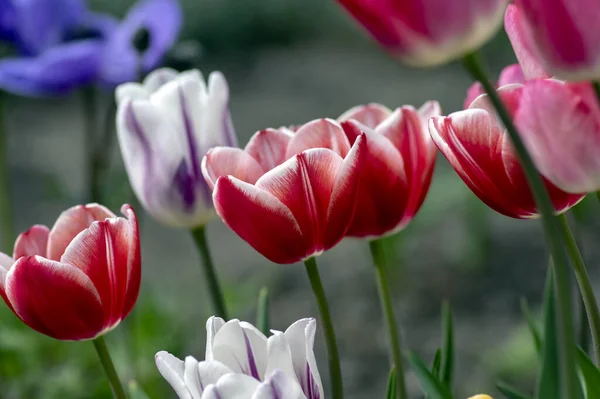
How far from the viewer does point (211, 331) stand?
1.32 ft

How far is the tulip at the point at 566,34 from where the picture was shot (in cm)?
33

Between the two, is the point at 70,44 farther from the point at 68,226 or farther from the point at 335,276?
the point at 335,276

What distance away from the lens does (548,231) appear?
299 millimetres

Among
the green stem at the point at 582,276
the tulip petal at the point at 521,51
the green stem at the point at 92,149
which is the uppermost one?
the green stem at the point at 92,149

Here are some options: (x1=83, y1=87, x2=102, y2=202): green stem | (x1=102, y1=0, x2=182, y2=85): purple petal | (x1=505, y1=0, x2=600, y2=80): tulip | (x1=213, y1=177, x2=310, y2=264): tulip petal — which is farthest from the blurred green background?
(x1=505, y1=0, x2=600, y2=80): tulip

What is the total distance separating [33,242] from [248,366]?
6.3 inches

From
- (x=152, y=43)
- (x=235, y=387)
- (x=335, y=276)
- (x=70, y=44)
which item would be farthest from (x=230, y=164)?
(x=335, y=276)

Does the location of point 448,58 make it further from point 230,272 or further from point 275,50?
point 275,50

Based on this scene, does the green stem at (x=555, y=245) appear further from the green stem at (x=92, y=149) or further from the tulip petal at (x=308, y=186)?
the green stem at (x=92, y=149)

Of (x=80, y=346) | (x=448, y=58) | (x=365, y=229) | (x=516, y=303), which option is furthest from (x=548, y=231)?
(x=516, y=303)

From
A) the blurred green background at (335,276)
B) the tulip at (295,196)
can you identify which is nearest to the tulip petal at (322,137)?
the tulip at (295,196)

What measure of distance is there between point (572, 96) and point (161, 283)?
203cm

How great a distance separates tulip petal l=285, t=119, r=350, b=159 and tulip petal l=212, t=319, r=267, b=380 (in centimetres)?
10

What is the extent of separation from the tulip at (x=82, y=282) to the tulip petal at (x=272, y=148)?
0.08 m
